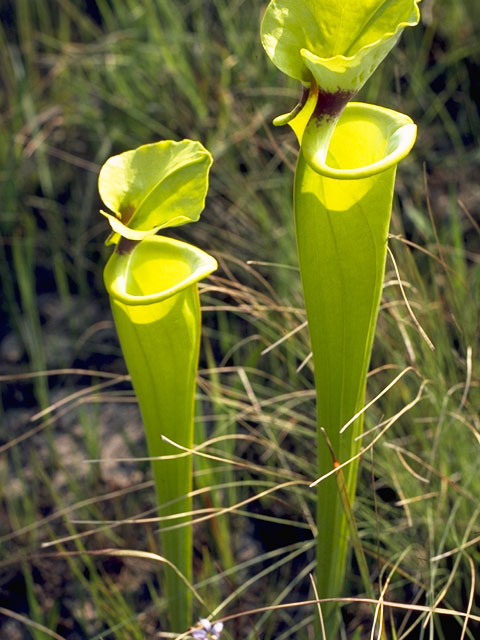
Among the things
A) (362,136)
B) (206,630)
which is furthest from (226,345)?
(362,136)

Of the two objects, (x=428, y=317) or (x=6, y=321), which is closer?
(x=428, y=317)

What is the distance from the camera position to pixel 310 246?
103 centimetres

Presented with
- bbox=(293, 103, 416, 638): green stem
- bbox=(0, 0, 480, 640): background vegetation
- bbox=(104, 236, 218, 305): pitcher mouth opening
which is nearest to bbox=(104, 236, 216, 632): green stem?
bbox=(104, 236, 218, 305): pitcher mouth opening

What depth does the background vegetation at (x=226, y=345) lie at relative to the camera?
66.6 inches

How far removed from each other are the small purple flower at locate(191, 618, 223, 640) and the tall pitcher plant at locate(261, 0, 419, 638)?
219 mm

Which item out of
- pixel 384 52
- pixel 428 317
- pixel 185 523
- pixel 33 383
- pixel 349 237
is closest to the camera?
pixel 384 52

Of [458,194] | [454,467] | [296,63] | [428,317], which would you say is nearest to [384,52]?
[296,63]

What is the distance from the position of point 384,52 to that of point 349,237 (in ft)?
0.74

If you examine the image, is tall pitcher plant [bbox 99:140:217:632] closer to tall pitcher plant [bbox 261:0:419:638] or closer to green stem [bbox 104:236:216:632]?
green stem [bbox 104:236:216:632]

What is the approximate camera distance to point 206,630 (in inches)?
49.2

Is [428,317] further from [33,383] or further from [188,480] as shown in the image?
[33,383]

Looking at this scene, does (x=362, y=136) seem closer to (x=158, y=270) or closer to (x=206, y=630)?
(x=158, y=270)

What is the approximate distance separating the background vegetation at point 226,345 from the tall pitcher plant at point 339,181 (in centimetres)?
30

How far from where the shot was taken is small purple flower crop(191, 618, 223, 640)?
123 centimetres
